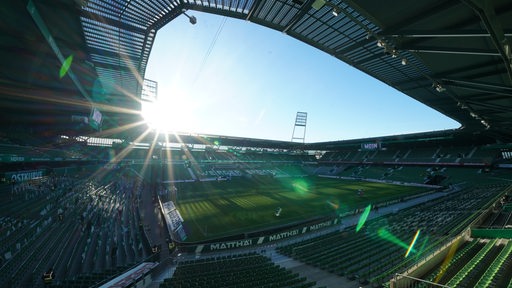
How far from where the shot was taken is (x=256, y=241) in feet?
63.6

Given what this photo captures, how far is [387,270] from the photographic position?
38.4 ft

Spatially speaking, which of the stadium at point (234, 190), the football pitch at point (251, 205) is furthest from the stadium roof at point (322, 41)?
the football pitch at point (251, 205)

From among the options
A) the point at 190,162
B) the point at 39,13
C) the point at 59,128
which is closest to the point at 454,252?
the point at 39,13

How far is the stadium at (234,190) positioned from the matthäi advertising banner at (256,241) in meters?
0.11

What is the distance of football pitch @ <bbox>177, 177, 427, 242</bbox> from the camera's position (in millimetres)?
23698

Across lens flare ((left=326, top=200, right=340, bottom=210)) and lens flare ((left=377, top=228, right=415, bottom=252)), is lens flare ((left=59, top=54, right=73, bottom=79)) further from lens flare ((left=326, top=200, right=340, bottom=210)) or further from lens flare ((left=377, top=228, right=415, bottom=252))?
lens flare ((left=326, top=200, right=340, bottom=210))

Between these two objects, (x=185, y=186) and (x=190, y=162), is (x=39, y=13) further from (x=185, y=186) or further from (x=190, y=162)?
(x=190, y=162)

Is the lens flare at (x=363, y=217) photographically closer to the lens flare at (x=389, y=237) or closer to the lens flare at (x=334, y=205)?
the lens flare at (x=389, y=237)

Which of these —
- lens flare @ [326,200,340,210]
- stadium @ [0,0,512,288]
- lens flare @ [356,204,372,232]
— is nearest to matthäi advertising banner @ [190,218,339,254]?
stadium @ [0,0,512,288]

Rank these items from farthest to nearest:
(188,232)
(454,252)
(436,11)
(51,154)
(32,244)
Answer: (51,154) → (188,232) → (32,244) → (454,252) → (436,11)

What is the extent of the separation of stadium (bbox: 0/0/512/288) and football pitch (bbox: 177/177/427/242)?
0.29 m

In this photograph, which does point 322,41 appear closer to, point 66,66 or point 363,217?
point 66,66

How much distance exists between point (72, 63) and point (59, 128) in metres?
21.0

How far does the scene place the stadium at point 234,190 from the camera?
7660 millimetres
